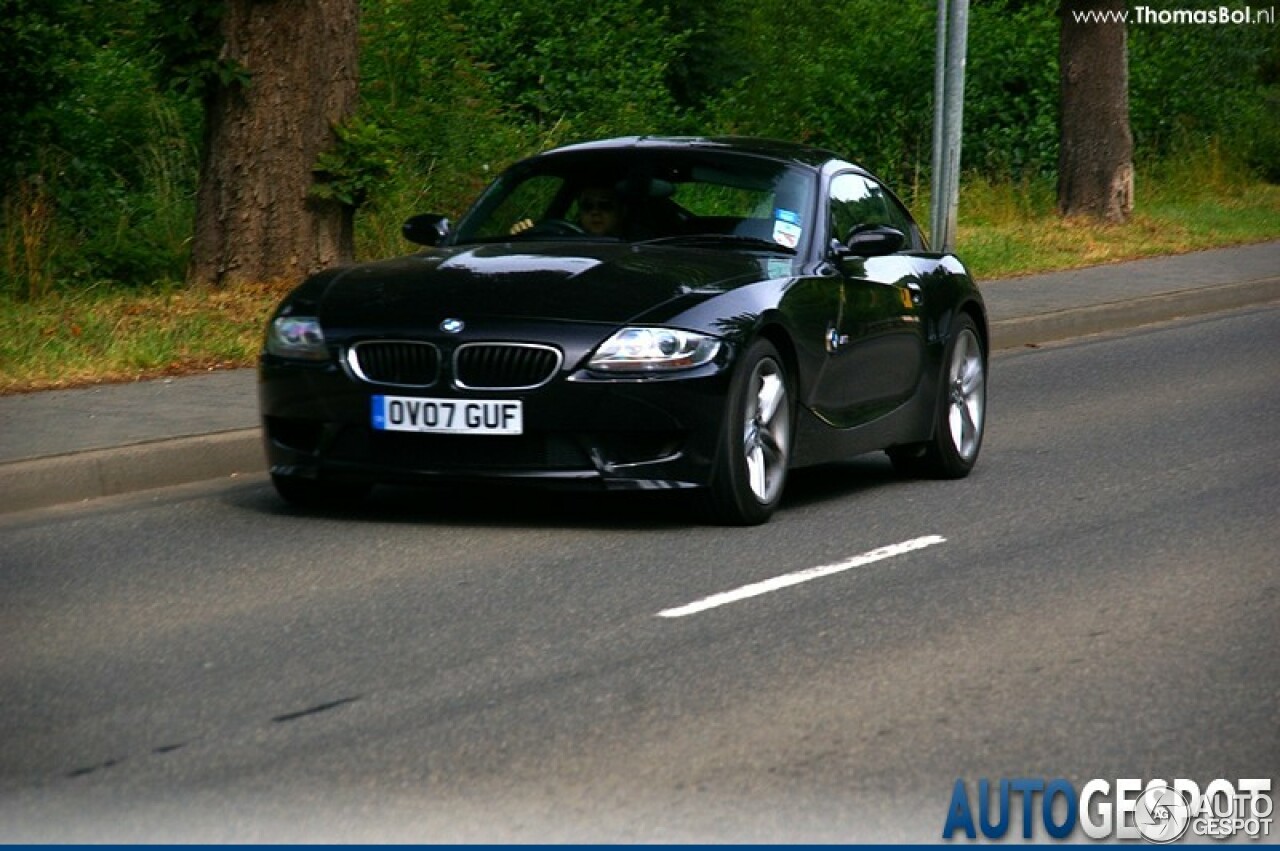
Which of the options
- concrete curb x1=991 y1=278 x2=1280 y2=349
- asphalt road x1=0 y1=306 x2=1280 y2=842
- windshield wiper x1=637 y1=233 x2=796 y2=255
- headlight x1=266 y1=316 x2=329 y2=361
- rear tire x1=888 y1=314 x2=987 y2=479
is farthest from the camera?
concrete curb x1=991 y1=278 x2=1280 y2=349

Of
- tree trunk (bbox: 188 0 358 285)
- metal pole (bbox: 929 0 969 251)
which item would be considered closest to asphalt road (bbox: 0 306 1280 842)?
tree trunk (bbox: 188 0 358 285)

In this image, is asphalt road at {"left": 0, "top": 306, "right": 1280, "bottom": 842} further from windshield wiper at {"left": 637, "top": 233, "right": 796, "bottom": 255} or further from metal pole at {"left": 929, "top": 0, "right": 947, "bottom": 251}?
metal pole at {"left": 929, "top": 0, "right": 947, "bottom": 251}

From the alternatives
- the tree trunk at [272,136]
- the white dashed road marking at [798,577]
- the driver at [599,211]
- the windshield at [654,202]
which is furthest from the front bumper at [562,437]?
the tree trunk at [272,136]

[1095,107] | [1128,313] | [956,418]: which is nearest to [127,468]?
[956,418]

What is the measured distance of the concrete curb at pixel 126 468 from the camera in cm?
967

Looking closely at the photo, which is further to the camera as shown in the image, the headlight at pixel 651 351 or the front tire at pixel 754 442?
the front tire at pixel 754 442

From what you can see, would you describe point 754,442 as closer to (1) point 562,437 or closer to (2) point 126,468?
(1) point 562,437

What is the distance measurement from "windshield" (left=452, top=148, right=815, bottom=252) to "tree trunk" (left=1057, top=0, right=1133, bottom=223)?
16828 millimetres

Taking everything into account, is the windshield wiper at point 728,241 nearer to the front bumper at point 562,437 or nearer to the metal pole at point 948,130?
the front bumper at point 562,437

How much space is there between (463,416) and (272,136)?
699 cm

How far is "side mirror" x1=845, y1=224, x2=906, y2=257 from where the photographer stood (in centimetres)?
995

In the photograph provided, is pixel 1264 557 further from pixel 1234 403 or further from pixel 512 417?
pixel 1234 403

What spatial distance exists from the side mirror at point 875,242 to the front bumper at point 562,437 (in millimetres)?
1389

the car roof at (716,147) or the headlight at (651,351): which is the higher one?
the car roof at (716,147)
